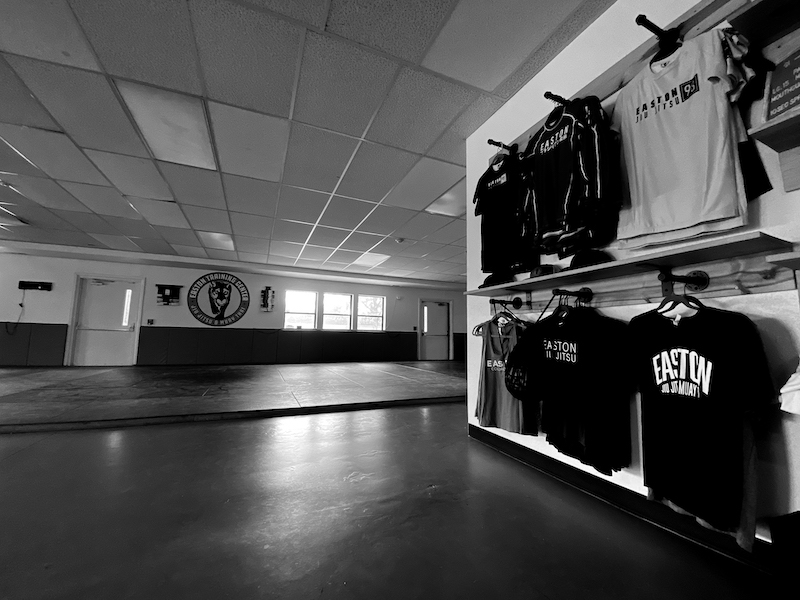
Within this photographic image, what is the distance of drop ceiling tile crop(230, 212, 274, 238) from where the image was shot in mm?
5270

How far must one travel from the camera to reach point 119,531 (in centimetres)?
136

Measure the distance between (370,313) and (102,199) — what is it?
730cm

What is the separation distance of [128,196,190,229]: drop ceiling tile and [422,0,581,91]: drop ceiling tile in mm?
4542

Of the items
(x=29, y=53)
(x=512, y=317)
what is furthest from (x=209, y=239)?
(x=512, y=317)

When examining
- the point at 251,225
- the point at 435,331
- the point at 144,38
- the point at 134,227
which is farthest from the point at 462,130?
the point at 435,331

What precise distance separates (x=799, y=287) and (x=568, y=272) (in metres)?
0.74

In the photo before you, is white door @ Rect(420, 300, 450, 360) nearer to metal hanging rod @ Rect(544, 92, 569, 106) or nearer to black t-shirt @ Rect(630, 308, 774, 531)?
metal hanging rod @ Rect(544, 92, 569, 106)

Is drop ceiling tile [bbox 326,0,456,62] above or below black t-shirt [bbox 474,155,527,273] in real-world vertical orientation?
above

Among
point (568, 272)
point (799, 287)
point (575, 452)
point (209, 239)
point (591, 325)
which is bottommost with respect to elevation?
point (575, 452)

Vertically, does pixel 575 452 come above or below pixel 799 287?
below

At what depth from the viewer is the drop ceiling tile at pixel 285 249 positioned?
6.79m

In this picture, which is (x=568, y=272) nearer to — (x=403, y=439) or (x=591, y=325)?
(x=591, y=325)

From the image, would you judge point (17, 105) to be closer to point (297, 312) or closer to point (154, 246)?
point (154, 246)

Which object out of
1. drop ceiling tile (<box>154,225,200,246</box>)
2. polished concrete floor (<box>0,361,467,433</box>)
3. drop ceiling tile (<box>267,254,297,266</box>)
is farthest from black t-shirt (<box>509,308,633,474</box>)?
drop ceiling tile (<box>267,254,297,266</box>)
